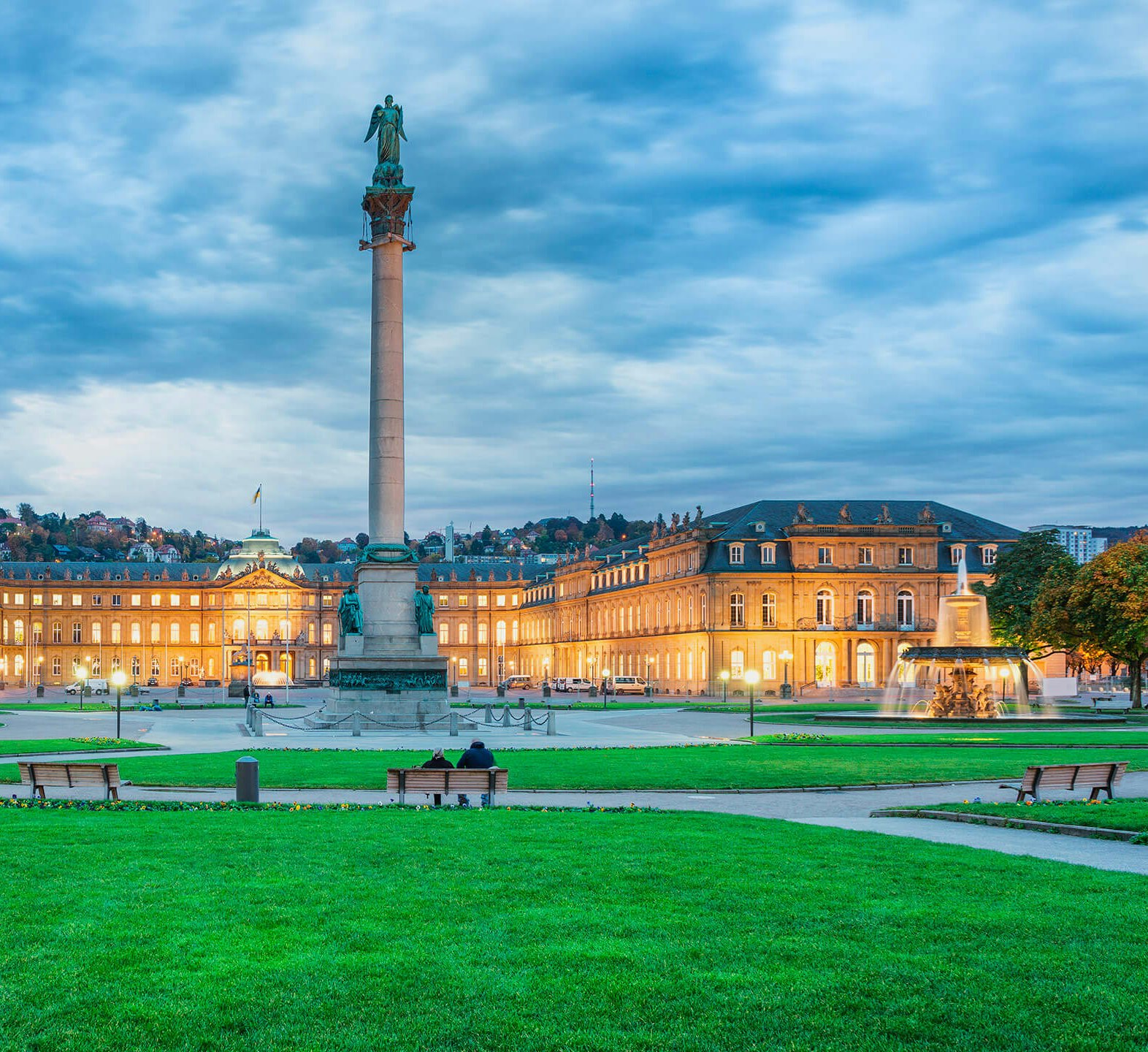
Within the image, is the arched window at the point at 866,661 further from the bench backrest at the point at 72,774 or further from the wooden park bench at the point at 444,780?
the bench backrest at the point at 72,774

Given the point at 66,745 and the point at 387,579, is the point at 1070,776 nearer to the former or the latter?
the point at 66,745

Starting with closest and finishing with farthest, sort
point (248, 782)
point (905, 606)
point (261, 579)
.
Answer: point (248, 782), point (905, 606), point (261, 579)

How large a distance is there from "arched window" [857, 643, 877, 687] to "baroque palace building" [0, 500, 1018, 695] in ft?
0.49

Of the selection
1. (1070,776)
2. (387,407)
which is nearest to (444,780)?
(1070,776)

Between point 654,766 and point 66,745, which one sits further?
point 66,745

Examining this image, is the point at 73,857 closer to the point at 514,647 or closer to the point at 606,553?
the point at 606,553

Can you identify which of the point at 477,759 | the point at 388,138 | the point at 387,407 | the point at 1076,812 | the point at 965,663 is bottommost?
the point at 1076,812

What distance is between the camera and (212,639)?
7259 inches

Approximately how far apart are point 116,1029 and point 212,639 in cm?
18281

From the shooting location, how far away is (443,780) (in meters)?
22.9

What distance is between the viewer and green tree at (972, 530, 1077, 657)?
292 ft

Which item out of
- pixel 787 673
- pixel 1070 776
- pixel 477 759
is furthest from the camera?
pixel 787 673

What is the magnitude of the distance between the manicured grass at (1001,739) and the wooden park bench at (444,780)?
22.5m

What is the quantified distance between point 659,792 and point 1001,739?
22.3 m
